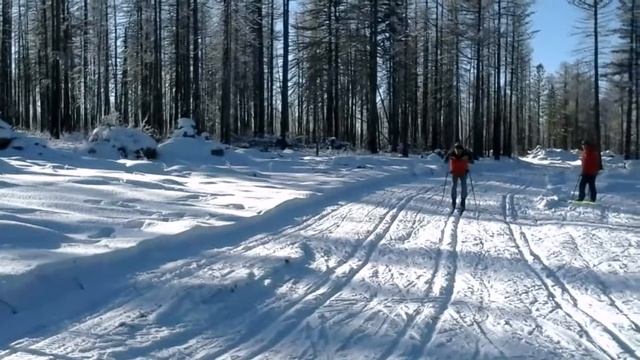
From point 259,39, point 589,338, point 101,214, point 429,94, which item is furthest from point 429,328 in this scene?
point 429,94

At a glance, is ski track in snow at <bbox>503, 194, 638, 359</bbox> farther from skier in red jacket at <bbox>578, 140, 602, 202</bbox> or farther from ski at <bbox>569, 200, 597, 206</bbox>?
skier in red jacket at <bbox>578, 140, 602, 202</bbox>

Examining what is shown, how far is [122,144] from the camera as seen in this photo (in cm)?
2264

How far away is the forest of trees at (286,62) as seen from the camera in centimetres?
3612

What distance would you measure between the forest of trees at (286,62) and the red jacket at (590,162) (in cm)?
1749

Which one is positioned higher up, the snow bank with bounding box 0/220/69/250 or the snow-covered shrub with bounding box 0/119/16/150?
the snow-covered shrub with bounding box 0/119/16/150

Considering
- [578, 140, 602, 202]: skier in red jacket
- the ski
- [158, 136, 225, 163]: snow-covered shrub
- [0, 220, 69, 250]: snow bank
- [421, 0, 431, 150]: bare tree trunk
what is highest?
[421, 0, 431, 150]: bare tree trunk

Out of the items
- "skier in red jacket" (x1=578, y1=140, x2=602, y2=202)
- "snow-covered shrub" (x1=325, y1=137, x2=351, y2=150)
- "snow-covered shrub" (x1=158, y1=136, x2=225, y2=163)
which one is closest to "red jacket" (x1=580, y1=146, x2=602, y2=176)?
"skier in red jacket" (x1=578, y1=140, x2=602, y2=202)

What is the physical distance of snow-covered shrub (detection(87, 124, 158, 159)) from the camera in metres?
22.2

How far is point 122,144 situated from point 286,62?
12.4m

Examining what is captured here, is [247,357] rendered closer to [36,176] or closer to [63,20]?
[36,176]

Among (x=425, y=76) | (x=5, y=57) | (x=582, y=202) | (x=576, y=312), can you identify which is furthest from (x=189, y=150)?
(x=5, y=57)

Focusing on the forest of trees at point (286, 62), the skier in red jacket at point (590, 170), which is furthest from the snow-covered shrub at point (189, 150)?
the skier in red jacket at point (590, 170)

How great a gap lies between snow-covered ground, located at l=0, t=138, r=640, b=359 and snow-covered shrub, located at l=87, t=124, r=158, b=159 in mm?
6377

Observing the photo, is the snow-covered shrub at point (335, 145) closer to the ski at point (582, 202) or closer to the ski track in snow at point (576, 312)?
the ski at point (582, 202)
